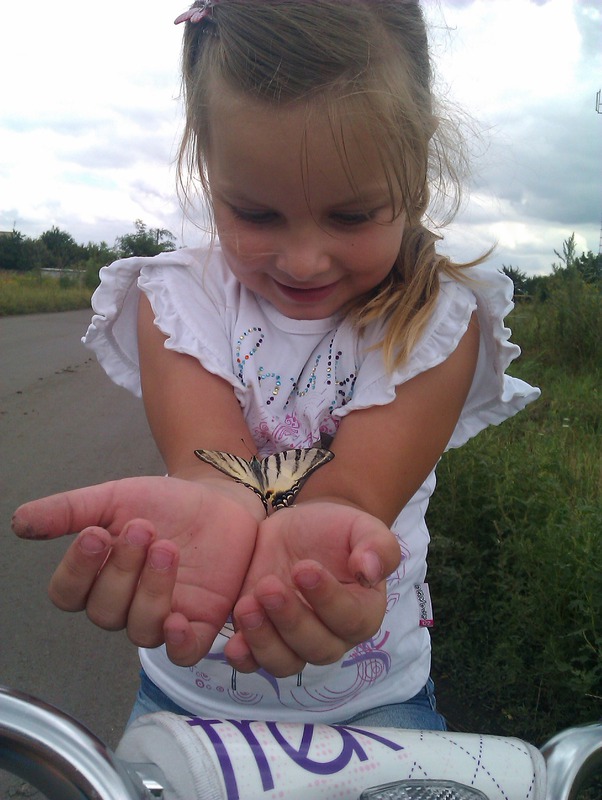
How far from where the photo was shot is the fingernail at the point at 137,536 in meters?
0.84

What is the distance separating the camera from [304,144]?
1220mm

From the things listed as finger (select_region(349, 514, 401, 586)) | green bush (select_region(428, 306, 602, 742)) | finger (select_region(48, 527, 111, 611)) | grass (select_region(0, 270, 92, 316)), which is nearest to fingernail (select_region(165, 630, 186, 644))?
finger (select_region(48, 527, 111, 611))

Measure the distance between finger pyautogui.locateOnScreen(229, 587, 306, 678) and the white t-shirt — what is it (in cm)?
39

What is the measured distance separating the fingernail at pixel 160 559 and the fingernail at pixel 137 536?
0.02 meters

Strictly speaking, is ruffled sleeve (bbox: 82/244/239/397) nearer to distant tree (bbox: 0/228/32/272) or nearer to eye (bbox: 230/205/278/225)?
eye (bbox: 230/205/278/225)

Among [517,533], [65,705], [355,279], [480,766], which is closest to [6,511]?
[65,705]

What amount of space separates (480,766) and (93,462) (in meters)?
4.31

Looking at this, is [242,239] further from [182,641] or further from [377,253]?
[182,641]

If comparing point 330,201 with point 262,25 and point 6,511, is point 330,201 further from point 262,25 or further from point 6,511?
point 6,511

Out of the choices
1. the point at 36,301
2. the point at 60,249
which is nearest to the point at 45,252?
the point at 60,249

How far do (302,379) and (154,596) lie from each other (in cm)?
74

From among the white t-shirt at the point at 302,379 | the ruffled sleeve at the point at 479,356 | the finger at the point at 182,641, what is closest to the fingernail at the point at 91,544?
the finger at the point at 182,641

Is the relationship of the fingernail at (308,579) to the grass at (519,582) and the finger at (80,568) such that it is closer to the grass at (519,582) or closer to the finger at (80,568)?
the finger at (80,568)

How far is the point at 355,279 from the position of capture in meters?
1.45
